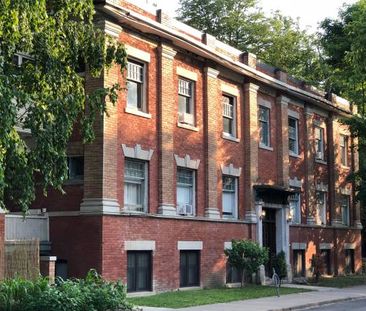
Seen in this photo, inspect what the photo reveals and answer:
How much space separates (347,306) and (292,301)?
1735mm

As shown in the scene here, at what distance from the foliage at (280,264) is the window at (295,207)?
3.65 meters

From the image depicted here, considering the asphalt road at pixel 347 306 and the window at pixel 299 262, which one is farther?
the window at pixel 299 262

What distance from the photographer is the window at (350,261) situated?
37.7 m

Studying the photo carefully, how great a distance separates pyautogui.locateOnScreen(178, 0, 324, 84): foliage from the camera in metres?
48.5

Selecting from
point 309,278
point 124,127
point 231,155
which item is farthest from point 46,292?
point 309,278

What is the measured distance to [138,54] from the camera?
22.4 m

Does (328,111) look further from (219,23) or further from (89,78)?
(89,78)

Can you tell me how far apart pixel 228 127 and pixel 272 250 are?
663 cm

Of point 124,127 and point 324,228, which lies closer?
point 124,127

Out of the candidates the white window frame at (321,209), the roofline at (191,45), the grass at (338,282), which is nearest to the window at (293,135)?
the roofline at (191,45)

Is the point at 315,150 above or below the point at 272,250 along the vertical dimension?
above

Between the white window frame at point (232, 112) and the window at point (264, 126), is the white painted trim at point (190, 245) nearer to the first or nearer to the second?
the white window frame at point (232, 112)

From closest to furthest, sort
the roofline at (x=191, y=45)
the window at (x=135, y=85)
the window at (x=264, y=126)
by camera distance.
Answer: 1. the roofline at (x=191, y=45)
2. the window at (x=135, y=85)
3. the window at (x=264, y=126)

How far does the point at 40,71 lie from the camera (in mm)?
13359
